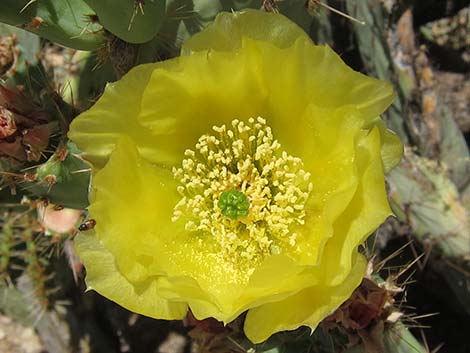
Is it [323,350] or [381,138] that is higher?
[381,138]

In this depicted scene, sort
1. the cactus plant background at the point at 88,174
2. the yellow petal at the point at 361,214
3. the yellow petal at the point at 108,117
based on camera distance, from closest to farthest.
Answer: the yellow petal at the point at 361,214, the yellow petal at the point at 108,117, the cactus plant background at the point at 88,174

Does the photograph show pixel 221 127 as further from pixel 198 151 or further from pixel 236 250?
pixel 236 250

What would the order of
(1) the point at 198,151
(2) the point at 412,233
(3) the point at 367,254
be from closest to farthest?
(3) the point at 367,254, (1) the point at 198,151, (2) the point at 412,233

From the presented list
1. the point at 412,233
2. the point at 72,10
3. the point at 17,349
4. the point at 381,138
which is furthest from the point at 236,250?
the point at 17,349

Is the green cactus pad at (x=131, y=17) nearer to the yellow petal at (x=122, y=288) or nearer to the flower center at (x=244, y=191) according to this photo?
the flower center at (x=244, y=191)

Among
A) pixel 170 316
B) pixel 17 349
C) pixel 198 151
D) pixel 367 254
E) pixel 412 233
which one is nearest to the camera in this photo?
pixel 170 316

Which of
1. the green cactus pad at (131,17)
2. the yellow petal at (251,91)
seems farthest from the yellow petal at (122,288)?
the green cactus pad at (131,17)

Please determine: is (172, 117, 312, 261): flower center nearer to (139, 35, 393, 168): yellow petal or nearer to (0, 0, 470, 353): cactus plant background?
(139, 35, 393, 168): yellow petal

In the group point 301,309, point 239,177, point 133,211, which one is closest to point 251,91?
point 239,177
